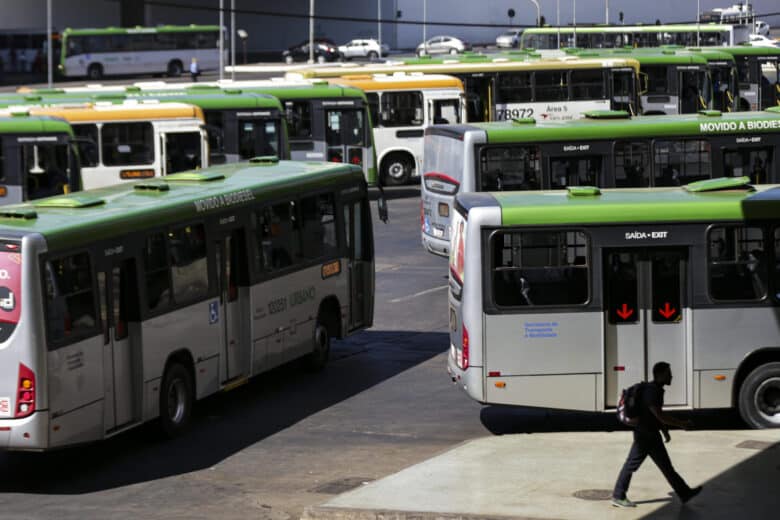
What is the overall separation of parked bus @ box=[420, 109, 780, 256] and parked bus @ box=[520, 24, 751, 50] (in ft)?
163

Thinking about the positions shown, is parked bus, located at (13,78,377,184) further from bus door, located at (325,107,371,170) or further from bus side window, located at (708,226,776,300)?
bus side window, located at (708,226,776,300)

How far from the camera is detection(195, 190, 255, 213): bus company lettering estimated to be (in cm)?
1775

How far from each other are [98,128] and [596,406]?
20.8 meters

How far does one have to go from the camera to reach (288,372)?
2105 centimetres

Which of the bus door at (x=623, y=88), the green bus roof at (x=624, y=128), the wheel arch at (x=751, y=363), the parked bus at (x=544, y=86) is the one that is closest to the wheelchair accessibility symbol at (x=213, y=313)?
the wheel arch at (x=751, y=363)

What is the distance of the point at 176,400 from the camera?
56.7 feet

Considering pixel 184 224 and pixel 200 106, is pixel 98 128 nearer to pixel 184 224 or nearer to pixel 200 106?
pixel 200 106

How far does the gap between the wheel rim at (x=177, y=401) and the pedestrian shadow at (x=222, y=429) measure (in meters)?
0.26

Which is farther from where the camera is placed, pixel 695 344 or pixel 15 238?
pixel 695 344

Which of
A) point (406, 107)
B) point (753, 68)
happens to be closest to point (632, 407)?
point (406, 107)

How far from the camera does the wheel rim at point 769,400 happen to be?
16.6 meters

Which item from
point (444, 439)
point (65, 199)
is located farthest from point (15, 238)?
point (444, 439)

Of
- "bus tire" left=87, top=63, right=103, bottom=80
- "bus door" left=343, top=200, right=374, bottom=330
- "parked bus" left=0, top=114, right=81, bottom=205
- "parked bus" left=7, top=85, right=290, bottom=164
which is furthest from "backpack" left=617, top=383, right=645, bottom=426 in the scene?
"bus tire" left=87, top=63, right=103, bottom=80

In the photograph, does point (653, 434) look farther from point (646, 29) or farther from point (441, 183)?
point (646, 29)
